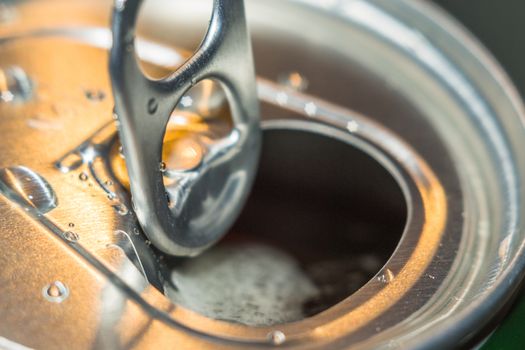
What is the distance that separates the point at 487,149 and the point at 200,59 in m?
0.42

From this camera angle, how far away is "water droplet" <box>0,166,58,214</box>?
0.86m

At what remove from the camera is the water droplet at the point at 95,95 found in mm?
1029

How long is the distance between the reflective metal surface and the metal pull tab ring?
54 millimetres

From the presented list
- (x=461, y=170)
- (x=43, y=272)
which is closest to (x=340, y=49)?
(x=461, y=170)

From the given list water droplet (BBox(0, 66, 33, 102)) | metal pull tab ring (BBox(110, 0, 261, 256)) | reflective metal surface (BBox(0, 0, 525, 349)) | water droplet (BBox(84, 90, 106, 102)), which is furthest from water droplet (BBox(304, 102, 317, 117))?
water droplet (BBox(0, 66, 33, 102))

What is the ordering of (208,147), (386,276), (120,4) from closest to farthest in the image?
(120,4), (386,276), (208,147)

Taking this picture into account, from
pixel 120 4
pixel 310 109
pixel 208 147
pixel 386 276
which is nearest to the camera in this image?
pixel 120 4

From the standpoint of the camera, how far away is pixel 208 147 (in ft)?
3.15

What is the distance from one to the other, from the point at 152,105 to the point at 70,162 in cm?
22

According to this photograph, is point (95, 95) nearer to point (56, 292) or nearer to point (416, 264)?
point (56, 292)

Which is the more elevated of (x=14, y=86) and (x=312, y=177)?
(x=312, y=177)

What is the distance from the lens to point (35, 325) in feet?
2.43

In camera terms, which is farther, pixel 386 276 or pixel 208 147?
pixel 208 147

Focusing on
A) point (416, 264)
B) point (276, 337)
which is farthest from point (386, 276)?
point (276, 337)
